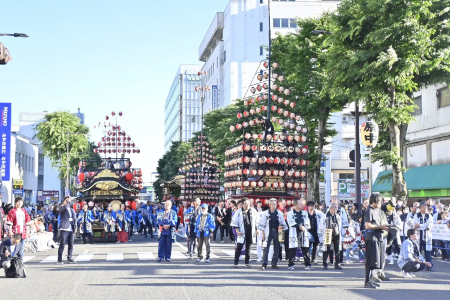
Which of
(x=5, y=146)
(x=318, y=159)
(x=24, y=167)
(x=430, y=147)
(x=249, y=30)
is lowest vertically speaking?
(x=318, y=159)

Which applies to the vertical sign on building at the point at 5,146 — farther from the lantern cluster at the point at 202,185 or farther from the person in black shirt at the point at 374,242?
the person in black shirt at the point at 374,242

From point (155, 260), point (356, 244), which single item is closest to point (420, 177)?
point (356, 244)

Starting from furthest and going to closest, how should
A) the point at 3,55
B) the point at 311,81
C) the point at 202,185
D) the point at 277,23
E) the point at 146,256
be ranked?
the point at 277,23, the point at 202,185, the point at 311,81, the point at 146,256, the point at 3,55

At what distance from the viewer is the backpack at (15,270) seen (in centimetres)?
1502

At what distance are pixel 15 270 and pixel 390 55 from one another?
1614 cm

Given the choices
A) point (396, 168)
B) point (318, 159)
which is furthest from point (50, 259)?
point (318, 159)

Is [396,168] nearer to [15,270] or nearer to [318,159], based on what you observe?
[318,159]

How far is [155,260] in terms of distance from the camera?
770 inches

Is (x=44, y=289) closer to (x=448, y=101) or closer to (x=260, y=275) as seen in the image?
(x=260, y=275)

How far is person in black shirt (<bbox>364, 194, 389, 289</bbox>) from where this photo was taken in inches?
501

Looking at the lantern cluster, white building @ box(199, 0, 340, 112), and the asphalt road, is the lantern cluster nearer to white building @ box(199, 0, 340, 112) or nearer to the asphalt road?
white building @ box(199, 0, 340, 112)

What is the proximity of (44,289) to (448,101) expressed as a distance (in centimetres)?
3188

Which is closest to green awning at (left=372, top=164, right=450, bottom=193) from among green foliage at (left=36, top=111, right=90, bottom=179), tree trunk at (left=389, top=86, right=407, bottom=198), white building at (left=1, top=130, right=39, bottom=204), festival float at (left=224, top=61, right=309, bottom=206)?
festival float at (left=224, top=61, right=309, bottom=206)

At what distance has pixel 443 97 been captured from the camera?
3959 centimetres
